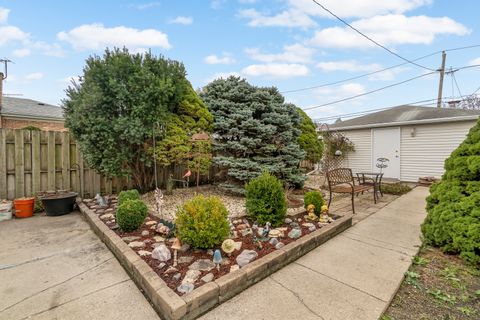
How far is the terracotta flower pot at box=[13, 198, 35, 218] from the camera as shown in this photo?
403 cm

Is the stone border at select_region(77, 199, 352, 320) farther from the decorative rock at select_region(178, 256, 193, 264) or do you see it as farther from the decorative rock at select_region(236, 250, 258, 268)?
the decorative rock at select_region(178, 256, 193, 264)

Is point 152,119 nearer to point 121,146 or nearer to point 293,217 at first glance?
point 121,146

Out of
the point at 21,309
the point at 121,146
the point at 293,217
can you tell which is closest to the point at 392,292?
the point at 293,217

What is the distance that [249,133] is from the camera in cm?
557

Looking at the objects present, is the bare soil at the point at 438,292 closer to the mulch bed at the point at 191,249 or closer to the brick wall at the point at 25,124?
the mulch bed at the point at 191,249

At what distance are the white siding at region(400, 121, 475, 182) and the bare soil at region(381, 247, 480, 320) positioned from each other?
7.44m

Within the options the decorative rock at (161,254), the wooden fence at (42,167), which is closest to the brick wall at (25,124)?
the wooden fence at (42,167)

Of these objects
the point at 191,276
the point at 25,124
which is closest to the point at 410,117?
the point at 191,276

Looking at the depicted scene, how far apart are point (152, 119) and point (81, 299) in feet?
10.7

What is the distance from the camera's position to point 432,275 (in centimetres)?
232

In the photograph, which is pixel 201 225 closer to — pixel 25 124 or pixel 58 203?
pixel 58 203

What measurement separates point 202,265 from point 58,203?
3627mm

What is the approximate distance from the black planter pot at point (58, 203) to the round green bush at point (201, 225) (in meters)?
3.19

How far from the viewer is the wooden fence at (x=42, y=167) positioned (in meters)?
4.25
